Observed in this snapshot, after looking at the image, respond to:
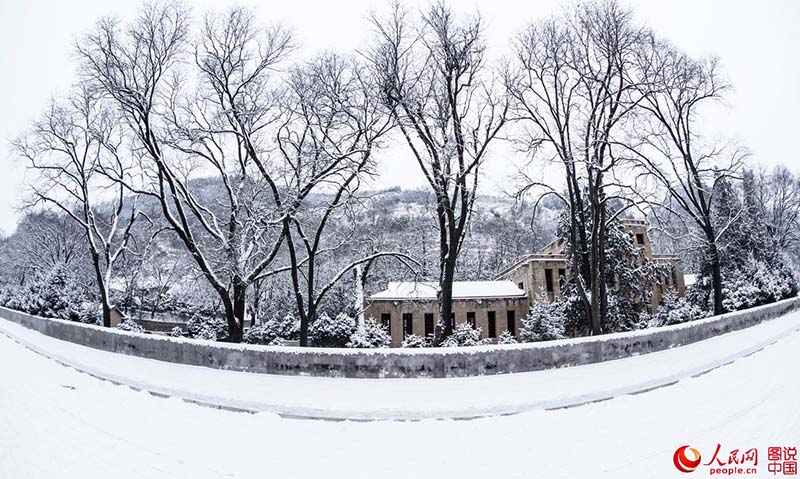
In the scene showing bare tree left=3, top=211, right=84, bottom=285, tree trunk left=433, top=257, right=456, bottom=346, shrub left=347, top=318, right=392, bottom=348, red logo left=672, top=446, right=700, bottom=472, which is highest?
bare tree left=3, top=211, right=84, bottom=285

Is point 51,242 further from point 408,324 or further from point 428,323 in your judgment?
point 428,323

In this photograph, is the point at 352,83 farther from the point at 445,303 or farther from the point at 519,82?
the point at 445,303

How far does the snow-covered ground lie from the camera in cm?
518

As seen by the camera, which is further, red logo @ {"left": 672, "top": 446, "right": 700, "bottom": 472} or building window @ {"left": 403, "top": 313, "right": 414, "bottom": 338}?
building window @ {"left": 403, "top": 313, "right": 414, "bottom": 338}

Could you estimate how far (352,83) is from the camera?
62.1 ft

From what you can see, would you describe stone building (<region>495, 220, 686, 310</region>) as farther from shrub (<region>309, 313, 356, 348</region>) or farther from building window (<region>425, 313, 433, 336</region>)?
shrub (<region>309, 313, 356, 348</region>)

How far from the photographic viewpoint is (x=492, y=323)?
33.0 metres

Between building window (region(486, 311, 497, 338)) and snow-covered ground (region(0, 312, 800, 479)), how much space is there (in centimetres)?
2327

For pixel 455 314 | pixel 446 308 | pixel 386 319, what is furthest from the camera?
pixel 455 314

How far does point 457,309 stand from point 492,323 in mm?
3019

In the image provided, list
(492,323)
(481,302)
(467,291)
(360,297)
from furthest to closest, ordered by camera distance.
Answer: (467,291)
(492,323)
(481,302)
(360,297)

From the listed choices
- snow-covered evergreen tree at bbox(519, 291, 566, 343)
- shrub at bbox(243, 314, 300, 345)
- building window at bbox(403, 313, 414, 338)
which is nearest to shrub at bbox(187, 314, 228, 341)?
shrub at bbox(243, 314, 300, 345)

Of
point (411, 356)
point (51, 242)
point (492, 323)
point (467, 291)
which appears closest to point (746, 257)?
point (492, 323)

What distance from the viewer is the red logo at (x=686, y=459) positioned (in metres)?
4.85
